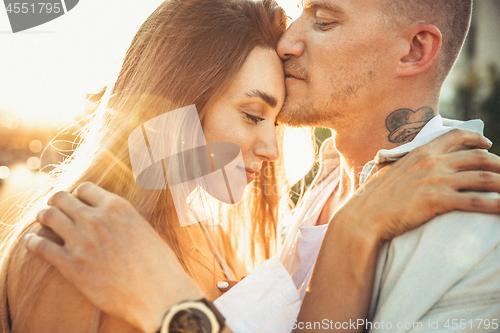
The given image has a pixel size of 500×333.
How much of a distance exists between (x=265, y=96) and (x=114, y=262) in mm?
1289

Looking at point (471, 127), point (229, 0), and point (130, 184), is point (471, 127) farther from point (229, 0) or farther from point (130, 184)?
point (130, 184)

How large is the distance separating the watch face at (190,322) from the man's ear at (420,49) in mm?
1901

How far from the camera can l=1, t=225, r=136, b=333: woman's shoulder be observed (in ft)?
5.20

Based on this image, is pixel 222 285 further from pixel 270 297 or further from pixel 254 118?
pixel 254 118

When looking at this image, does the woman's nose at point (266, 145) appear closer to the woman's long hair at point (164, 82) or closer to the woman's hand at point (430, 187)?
the woman's long hair at point (164, 82)

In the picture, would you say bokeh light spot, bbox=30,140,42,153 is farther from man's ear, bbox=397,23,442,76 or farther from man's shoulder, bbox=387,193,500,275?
man's shoulder, bbox=387,193,500,275

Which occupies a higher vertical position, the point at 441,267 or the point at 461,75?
the point at 441,267

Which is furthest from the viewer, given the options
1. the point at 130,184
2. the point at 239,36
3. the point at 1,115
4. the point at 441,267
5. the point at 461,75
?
the point at 461,75

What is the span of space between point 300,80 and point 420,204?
120 cm

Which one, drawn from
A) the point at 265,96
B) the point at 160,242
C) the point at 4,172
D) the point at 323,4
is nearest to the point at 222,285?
the point at 160,242

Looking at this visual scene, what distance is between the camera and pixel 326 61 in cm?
245

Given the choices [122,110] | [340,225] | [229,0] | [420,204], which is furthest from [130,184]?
[420,204]

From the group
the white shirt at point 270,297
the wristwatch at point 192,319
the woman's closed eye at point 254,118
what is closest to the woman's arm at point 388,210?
the white shirt at point 270,297

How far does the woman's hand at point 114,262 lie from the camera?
1505 millimetres
